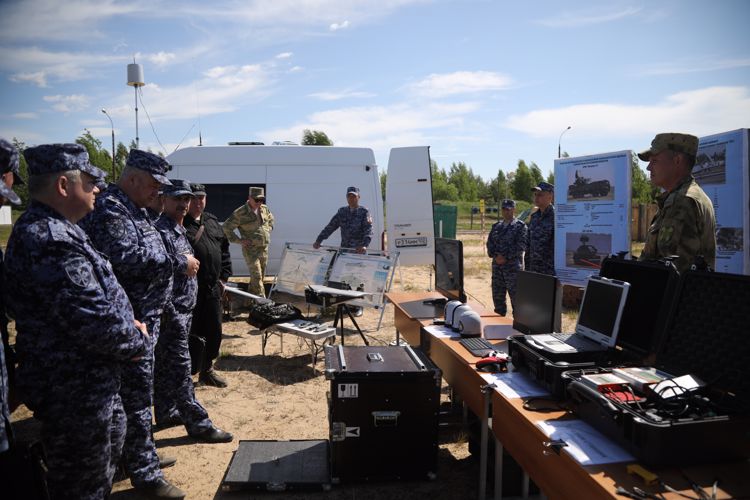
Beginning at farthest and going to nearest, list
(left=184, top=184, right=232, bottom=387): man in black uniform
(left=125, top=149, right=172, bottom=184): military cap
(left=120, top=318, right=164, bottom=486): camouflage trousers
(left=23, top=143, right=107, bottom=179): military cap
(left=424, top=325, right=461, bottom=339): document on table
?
1. (left=184, top=184, right=232, bottom=387): man in black uniform
2. (left=424, top=325, right=461, bottom=339): document on table
3. (left=125, top=149, right=172, bottom=184): military cap
4. (left=120, top=318, right=164, bottom=486): camouflage trousers
5. (left=23, top=143, right=107, bottom=179): military cap

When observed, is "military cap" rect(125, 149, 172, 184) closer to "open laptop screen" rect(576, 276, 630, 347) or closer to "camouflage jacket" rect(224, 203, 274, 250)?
"open laptop screen" rect(576, 276, 630, 347)

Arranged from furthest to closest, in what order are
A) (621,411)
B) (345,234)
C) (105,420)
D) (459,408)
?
(345,234) → (459,408) → (105,420) → (621,411)

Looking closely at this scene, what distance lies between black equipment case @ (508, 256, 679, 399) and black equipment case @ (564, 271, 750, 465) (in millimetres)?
129

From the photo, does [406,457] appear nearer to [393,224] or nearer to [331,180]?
[331,180]

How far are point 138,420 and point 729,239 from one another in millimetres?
4500

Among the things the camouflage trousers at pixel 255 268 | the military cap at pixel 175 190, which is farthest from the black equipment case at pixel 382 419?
the camouflage trousers at pixel 255 268

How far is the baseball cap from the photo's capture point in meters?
3.12

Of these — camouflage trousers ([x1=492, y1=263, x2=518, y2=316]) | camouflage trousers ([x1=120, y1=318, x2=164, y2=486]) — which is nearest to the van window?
camouflage trousers ([x1=492, y1=263, x2=518, y2=316])

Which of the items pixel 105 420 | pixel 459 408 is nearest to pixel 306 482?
pixel 105 420

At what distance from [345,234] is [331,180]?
136 centimetres

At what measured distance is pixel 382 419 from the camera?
310cm

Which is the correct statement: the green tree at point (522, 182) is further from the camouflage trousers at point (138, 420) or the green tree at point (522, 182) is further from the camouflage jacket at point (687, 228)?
the camouflage trousers at point (138, 420)

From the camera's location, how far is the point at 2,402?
1.94 meters

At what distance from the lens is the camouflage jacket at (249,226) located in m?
8.13
